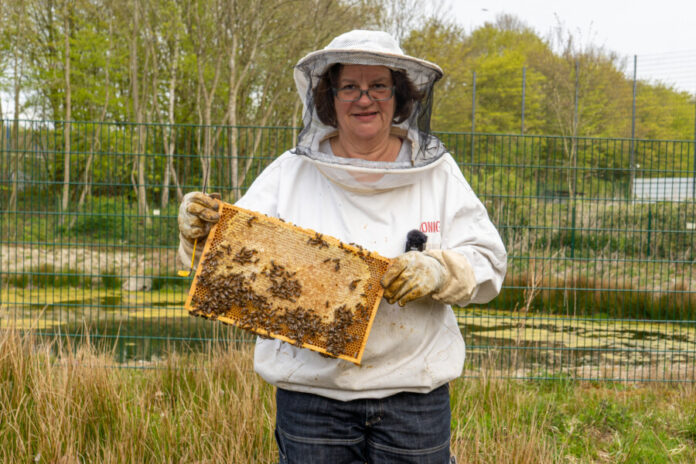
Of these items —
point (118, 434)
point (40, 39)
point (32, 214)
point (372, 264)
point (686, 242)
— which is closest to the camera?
point (372, 264)

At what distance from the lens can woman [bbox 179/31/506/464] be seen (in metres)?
2.28

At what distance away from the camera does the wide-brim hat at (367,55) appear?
2348mm

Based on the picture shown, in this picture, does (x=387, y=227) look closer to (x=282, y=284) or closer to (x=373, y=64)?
(x=282, y=284)

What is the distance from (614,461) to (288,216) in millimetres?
3217

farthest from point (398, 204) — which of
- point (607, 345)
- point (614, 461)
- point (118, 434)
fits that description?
point (607, 345)

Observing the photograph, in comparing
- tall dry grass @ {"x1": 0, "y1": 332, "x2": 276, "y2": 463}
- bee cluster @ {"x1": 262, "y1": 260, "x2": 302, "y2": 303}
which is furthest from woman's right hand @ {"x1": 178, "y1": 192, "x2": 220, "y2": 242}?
tall dry grass @ {"x1": 0, "y1": 332, "x2": 276, "y2": 463}

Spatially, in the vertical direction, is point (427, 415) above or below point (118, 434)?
above

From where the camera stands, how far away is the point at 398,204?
94.5 inches

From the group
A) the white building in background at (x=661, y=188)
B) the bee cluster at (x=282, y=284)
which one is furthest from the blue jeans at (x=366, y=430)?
the white building in background at (x=661, y=188)

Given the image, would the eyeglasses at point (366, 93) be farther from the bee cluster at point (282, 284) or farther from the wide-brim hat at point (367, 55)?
the bee cluster at point (282, 284)

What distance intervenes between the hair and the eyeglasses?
0.10 metres

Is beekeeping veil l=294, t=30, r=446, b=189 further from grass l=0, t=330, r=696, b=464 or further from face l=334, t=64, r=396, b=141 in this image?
grass l=0, t=330, r=696, b=464

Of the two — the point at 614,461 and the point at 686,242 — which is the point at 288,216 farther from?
the point at 686,242

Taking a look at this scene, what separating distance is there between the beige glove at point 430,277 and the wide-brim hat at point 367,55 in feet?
2.44
